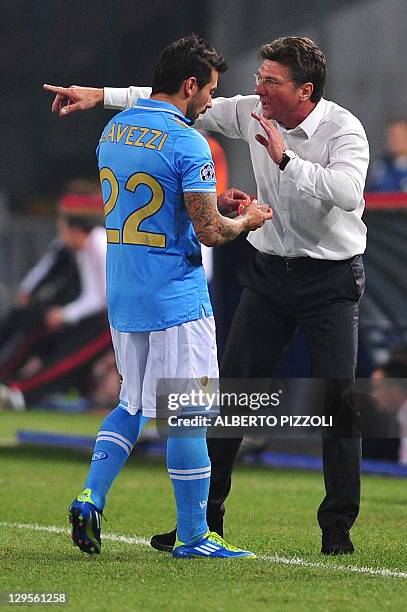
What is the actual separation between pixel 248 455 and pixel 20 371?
6.05m

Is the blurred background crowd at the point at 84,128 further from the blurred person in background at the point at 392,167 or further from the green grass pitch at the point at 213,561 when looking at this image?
the green grass pitch at the point at 213,561

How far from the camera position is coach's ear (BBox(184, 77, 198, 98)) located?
203 inches

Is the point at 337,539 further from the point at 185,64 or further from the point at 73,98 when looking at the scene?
the point at 73,98

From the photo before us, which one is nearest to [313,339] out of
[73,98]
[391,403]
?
[73,98]

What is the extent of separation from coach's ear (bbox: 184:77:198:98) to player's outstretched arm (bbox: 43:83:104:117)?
0.55m

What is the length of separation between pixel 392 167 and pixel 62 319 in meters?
3.58

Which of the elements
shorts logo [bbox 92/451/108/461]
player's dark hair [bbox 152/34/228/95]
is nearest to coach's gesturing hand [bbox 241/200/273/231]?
player's dark hair [bbox 152/34/228/95]

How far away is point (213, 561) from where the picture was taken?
5.12m

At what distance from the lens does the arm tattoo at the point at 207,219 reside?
504 centimetres

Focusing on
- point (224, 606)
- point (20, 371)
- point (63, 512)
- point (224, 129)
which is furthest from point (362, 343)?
point (20, 371)

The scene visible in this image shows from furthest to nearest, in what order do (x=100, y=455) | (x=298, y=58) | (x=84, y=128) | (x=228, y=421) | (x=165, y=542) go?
(x=84, y=128)
(x=228, y=421)
(x=165, y=542)
(x=298, y=58)
(x=100, y=455)

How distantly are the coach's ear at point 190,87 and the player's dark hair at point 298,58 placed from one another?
0.44 meters

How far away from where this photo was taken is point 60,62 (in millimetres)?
17812

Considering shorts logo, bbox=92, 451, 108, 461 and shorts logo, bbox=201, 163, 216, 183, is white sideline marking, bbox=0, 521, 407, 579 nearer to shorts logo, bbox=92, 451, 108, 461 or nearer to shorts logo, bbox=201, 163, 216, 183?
shorts logo, bbox=92, 451, 108, 461
